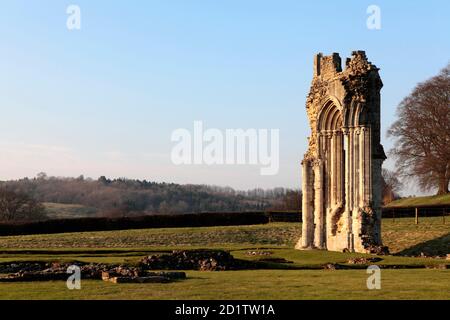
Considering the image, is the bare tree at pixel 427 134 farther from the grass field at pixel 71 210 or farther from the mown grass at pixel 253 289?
the grass field at pixel 71 210

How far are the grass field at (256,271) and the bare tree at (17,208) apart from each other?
2648 centimetres

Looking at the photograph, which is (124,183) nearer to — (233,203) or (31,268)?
(233,203)

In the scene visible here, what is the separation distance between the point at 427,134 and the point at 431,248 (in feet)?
80.1

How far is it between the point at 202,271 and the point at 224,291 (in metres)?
8.17

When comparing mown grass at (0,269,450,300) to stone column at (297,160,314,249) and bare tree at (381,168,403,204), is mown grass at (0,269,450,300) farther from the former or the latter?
bare tree at (381,168,403,204)

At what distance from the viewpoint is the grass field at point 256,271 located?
1532cm

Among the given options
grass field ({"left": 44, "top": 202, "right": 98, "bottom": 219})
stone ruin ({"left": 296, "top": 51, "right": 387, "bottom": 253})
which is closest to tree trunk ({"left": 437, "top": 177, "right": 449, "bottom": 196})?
stone ruin ({"left": 296, "top": 51, "right": 387, "bottom": 253})

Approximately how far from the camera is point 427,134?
56.8m

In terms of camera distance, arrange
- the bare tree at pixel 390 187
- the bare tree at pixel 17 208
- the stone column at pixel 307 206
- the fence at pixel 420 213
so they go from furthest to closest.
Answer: the bare tree at pixel 390 187, the bare tree at pixel 17 208, the fence at pixel 420 213, the stone column at pixel 307 206

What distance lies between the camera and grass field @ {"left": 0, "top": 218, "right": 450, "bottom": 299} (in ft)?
50.3

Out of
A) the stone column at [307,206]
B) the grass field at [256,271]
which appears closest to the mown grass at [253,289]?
the grass field at [256,271]

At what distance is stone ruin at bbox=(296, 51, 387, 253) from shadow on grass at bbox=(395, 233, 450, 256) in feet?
5.23

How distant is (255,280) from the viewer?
19062 mm
